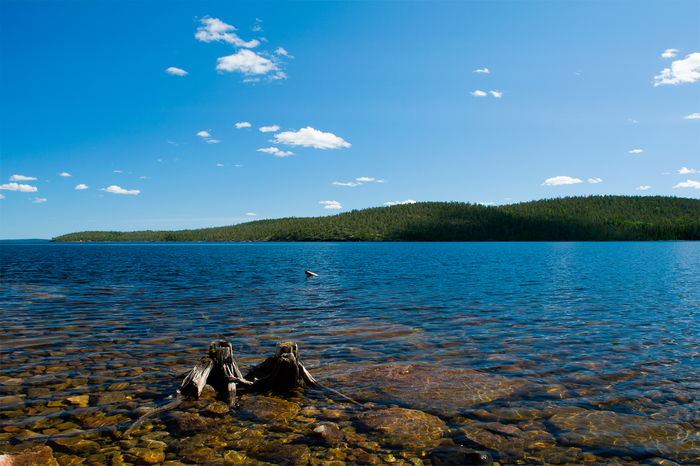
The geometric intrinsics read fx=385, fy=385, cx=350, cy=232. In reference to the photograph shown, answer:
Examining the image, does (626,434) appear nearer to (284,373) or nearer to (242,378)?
(284,373)

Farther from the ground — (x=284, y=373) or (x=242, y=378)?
(x=284, y=373)

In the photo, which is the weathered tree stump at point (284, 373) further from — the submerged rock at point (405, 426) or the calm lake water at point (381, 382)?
the submerged rock at point (405, 426)

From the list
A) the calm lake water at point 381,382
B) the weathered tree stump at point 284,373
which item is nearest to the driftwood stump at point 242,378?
the weathered tree stump at point 284,373

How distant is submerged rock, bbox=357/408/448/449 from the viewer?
7984mm

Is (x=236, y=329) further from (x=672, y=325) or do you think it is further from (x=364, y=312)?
(x=672, y=325)

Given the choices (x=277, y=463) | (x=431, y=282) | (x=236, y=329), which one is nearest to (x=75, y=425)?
(x=277, y=463)

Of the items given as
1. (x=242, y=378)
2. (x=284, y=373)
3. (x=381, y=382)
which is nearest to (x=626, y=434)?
(x=381, y=382)

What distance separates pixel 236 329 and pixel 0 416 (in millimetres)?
10017

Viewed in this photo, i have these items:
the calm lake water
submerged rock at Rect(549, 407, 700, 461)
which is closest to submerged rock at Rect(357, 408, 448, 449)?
the calm lake water

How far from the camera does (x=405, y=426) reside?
867cm

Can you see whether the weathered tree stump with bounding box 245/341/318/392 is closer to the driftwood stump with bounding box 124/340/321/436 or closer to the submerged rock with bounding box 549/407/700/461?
the driftwood stump with bounding box 124/340/321/436

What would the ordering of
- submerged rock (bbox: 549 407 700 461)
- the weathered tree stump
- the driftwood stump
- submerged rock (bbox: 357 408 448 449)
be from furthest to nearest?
the weathered tree stump < the driftwood stump < submerged rock (bbox: 357 408 448 449) < submerged rock (bbox: 549 407 700 461)

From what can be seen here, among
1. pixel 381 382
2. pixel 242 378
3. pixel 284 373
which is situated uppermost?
pixel 284 373

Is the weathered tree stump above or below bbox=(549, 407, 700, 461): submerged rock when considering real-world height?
above
